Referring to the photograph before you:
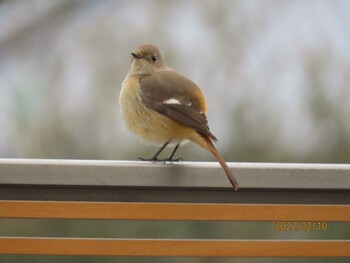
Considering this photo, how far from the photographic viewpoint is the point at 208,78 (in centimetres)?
440

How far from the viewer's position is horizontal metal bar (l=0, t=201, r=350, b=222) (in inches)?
86.1

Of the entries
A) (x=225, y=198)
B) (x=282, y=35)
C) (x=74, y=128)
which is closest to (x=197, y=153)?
(x=74, y=128)

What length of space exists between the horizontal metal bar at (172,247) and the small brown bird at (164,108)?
0.63m

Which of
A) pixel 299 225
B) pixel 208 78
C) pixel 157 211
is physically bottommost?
pixel 208 78

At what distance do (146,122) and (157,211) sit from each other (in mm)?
823

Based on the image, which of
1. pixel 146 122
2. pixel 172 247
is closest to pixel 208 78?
pixel 146 122

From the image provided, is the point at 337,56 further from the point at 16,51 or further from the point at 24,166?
the point at 24,166

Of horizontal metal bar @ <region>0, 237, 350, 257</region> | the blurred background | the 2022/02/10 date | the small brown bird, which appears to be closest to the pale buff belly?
the small brown bird

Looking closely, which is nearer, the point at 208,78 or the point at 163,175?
the point at 163,175

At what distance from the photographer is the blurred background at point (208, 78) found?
4.21 metres

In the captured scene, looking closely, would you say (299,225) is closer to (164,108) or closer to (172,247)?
(172,247)

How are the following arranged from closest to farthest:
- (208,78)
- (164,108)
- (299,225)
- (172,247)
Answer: (172,247) < (299,225) < (164,108) < (208,78)

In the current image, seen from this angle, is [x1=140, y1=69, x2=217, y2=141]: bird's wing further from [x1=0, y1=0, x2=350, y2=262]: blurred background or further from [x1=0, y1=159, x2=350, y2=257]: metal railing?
[x1=0, y1=0, x2=350, y2=262]: blurred background

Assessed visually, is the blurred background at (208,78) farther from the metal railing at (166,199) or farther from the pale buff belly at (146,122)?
the metal railing at (166,199)
